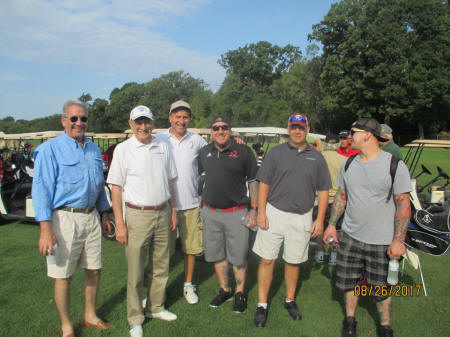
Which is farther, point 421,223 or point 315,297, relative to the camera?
point 315,297

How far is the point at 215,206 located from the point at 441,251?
2.37 meters

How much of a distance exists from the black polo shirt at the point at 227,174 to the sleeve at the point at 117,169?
2.94ft

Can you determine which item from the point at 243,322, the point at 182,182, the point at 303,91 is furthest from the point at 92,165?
the point at 303,91

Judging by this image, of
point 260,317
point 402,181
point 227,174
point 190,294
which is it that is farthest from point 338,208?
point 190,294

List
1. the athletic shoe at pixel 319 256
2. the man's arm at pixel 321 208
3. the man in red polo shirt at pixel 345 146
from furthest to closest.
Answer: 1. the man in red polo shirt at pixel 345 146
2. the athletic shoe at pixel 319 256
3. the man's arm at pixel 321 208

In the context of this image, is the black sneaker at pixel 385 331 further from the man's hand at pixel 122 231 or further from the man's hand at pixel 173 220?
the man's hand at pixel 122 231

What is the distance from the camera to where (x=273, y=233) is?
3320 mm

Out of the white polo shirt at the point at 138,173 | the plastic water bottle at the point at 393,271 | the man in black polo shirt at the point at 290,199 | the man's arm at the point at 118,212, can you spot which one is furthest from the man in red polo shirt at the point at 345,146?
the man's arm at the point at 118,212

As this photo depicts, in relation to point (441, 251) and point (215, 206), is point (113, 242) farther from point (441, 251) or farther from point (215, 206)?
point (441, 251)

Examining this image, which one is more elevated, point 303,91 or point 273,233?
point 303,91

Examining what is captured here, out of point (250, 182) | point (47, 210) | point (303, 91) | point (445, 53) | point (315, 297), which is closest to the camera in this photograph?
point (47, 210)

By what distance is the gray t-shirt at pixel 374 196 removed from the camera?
2785mm

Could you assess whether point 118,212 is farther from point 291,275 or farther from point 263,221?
point 291,275

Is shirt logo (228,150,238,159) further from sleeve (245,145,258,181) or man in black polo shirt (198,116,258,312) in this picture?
sleeve (245,145,258,181)
